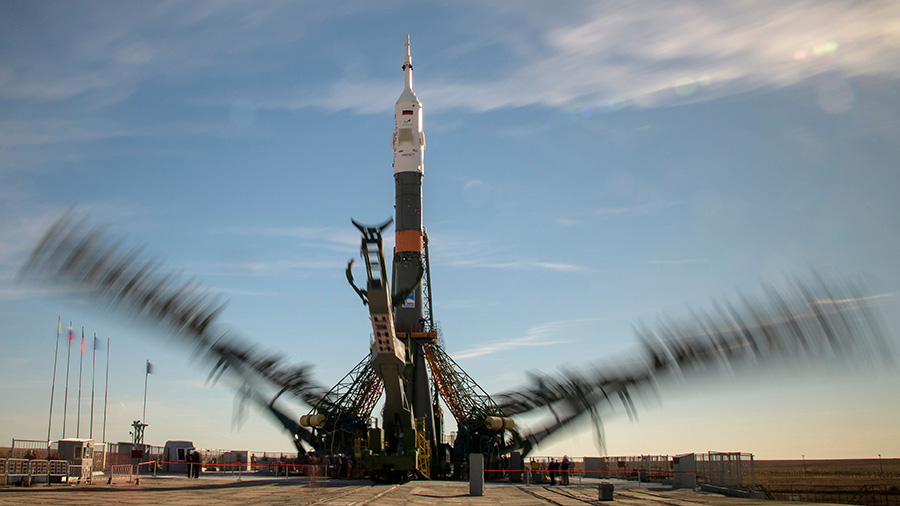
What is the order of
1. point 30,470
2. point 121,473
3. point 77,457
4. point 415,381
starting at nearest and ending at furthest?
point 30,470 < point 77,457 < point 121,473 < point 415,381

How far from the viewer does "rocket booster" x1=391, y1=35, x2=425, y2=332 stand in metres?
47.5

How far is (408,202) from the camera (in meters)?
49.2

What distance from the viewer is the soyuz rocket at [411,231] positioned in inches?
1817

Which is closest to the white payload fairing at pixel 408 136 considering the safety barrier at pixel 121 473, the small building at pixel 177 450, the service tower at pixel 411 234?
the service tower at pixel 411 234

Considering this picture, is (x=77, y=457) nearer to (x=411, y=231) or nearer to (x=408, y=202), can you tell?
(x=411, y=231)

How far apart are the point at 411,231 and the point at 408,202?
6.76 ft

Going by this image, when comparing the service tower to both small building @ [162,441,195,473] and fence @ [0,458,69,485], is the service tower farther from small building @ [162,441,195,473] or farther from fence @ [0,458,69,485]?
fence @ [0,458,69,485]

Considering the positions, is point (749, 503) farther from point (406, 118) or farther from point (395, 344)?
point (406, 118)

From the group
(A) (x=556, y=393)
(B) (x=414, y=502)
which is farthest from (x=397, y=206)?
(B) (x=414, y=502)

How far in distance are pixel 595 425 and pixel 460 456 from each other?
1046 centimetres

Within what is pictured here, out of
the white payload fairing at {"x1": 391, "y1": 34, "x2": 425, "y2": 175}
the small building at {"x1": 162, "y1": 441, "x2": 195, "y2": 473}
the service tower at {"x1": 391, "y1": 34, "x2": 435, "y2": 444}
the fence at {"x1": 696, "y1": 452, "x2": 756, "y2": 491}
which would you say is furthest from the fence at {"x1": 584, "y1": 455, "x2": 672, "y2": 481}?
the small building at {"x1": 162, "y1": 441, "x2": 195, "y2": 473}

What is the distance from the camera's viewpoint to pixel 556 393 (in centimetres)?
4378

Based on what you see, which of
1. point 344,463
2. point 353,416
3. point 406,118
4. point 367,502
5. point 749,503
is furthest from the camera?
point 406,118

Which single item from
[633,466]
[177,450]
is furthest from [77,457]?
[633,466]
